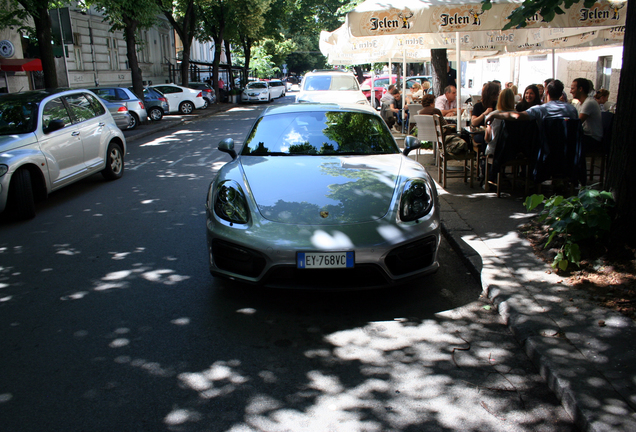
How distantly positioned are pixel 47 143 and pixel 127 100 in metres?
13.4

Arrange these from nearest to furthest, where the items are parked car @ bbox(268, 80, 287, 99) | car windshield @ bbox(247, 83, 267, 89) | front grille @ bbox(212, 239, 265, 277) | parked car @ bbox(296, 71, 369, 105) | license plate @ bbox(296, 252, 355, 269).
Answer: license plate @ bbox(296, 252, 355, 269), front grille @ bbox(212, 239, 265, 277), parked car @ bbox(296, 71, 369, 105), car windshield @ bbox(247, 83, 267, 89), parked car @ bbox(268, 80, 287, 99)

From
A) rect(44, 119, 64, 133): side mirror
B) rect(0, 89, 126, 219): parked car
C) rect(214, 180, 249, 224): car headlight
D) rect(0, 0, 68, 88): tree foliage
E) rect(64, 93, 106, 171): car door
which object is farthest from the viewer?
rect(0, 0, 68, 88): tree foliage

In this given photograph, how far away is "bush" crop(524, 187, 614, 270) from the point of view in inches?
182

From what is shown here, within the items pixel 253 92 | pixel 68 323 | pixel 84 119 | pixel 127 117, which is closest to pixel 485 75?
pixel 253 92

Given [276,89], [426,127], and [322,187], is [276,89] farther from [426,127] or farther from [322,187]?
[322,187]

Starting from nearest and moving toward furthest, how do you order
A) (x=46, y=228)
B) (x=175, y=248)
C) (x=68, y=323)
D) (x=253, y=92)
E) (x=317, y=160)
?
(x=68, y=323) < (x=317, y=160) < (x=175, y=248) < (x=46, y=228) < (x=253, y=92)

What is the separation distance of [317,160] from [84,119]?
5.72 meters

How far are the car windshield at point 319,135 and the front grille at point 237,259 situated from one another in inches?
59.7

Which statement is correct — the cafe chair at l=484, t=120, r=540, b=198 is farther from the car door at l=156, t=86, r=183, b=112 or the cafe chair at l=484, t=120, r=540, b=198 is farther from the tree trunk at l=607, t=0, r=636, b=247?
the car door at l=156, t=86, r=183, b=112

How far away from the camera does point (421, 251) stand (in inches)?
170

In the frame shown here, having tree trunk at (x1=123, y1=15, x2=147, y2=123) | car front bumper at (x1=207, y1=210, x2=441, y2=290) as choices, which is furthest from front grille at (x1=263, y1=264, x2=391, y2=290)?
tree trunk at (x1=123, y1=15, x2=147, y2=123)

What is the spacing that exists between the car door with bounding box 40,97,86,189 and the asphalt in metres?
5.67

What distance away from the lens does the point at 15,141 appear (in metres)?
7.45

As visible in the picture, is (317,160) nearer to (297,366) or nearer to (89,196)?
(297,366)
